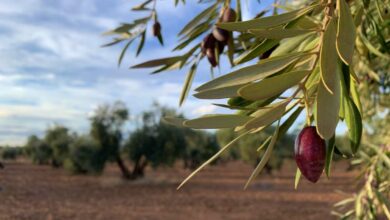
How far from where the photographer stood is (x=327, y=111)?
16.9 inches

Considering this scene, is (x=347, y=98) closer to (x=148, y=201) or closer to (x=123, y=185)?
(x=148, y=201)

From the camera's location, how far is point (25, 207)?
973 centimetres

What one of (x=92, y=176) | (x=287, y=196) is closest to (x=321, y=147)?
(x=287, y=196)

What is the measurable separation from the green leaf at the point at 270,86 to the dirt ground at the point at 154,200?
26.8 feet

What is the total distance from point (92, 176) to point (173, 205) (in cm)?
798

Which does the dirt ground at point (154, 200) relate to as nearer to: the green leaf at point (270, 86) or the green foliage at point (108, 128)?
the green foliage at point (108, 128)

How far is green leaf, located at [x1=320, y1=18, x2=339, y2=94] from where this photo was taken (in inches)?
17.1

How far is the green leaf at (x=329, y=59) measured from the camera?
434mm

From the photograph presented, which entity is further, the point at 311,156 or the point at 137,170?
the point at 137,170

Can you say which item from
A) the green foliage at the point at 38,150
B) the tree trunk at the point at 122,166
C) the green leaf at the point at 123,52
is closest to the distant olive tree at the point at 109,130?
the tree trunk at the point at 122,166

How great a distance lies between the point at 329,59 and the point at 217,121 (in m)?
Result: 0.14

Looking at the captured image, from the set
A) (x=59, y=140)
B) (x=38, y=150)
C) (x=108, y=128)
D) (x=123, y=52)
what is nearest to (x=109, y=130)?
(x=108, y=128)

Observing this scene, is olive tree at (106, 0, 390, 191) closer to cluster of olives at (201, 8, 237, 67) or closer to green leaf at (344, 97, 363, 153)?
green leaf at (344, 97, 363, 153)

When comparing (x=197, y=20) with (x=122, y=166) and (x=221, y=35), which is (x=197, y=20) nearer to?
(x=221, y=35)
